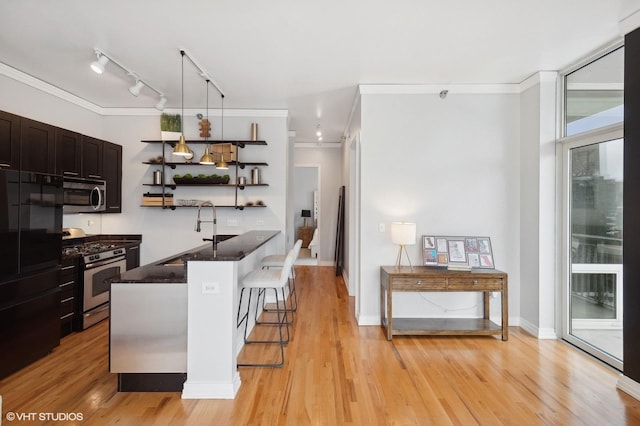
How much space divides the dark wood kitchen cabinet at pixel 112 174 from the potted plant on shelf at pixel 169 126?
74 cm

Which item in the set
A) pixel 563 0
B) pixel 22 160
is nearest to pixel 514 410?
pixel 563 0

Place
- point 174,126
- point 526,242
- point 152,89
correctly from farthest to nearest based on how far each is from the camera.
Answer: point 174,126 → point 152,89 → point 526,242

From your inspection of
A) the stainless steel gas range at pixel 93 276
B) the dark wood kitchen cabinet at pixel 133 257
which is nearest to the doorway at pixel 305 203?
the dark wood kitchen cabinet at pixel 133 257

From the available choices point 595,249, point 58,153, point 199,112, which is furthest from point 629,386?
point 58,153

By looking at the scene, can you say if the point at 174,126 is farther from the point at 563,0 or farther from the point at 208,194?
the point at 563,0

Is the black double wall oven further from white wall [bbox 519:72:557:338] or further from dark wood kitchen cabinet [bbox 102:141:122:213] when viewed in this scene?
white wall [bbox 519:72:557:338]

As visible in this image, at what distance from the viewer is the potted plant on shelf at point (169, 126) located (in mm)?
4691

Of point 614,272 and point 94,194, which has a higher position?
point 94,194

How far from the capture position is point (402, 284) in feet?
Result: 11.6

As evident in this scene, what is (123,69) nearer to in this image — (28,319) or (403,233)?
(28,319)

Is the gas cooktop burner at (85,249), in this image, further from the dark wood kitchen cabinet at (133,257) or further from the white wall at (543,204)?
the white wall at (543,204)

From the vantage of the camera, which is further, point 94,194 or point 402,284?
point 94,194

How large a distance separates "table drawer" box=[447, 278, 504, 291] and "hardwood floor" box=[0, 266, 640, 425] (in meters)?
0.57

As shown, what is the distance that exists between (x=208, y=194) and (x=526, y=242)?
167 inches
